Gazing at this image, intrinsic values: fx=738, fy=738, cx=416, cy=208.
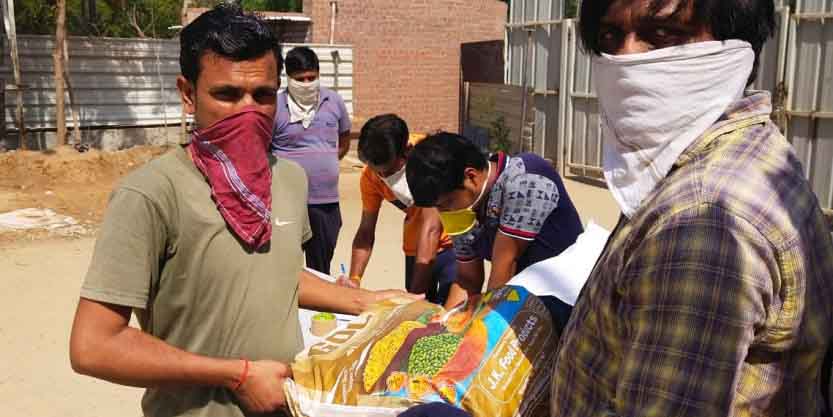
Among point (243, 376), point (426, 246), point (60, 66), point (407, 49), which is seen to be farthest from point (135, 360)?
point (407, 49)

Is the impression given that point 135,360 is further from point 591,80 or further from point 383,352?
point 591,80

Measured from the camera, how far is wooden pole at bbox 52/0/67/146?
10.7 meters

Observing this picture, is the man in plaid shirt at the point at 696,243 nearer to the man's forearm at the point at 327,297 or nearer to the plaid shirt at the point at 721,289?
the plaid shirt at the point at 721,289

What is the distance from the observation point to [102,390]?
13.8 ft

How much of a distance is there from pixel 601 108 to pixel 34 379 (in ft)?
13.5

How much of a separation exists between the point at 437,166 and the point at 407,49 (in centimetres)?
1253

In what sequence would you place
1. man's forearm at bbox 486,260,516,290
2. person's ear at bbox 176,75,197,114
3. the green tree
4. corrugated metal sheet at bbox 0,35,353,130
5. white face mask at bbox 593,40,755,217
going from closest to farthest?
1. white face mask at bbox 593,40,755,217
2. person's ear at bbox 176,75,197,114
3. man's forearm at bbox 486,260,516,290
4. corrugated metal sheet at bbox 0,35,353,130
5. the green tree

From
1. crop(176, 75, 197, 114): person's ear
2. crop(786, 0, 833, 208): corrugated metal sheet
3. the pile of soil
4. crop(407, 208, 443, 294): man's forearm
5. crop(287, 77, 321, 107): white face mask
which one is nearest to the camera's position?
crop(176, 75, 197, 114): person's ear

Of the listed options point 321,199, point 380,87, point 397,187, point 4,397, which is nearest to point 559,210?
point 397,187

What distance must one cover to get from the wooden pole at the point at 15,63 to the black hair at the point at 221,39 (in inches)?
429

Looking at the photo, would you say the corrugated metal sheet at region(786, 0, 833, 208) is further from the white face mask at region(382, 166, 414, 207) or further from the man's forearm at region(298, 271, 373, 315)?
the man's forearm at region(298, 271, 373, 315)

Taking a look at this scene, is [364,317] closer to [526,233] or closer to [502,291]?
[502,291]

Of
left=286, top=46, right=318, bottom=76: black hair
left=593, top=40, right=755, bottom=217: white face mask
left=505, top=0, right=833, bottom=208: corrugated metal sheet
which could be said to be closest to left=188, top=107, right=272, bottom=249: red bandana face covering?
left=593, top=40, right=755, bottom=217: white face mask

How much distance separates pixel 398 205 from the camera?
4.25 metres
